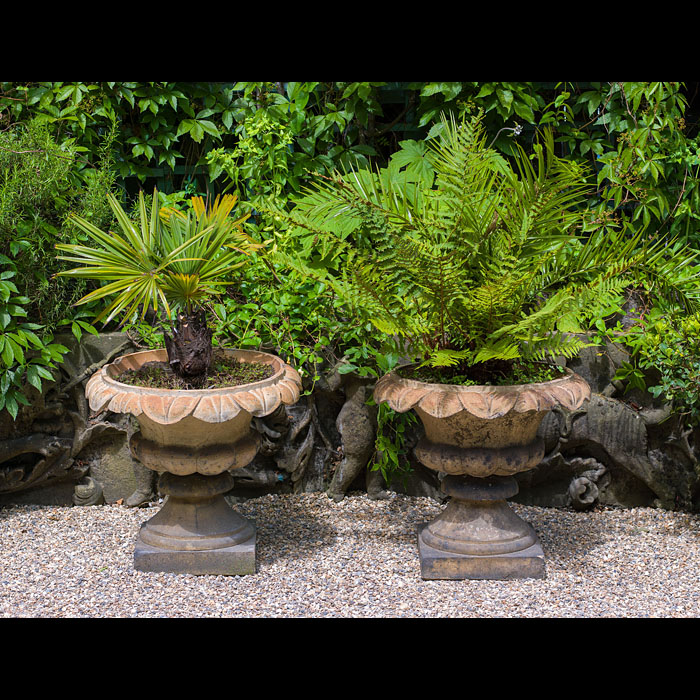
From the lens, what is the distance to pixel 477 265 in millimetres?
3381

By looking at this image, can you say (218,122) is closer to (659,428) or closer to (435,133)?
(435,133)

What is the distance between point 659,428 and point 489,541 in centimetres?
129

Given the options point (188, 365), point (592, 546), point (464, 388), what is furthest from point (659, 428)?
point (188, 365)

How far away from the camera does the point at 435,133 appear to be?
430 centimetres

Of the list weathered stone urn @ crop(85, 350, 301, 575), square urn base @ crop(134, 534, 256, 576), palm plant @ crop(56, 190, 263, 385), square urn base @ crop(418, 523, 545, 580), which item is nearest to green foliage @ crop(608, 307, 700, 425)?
square urn base @ crop(418, 523, 545, 580)

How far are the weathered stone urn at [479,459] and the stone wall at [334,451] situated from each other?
73cm

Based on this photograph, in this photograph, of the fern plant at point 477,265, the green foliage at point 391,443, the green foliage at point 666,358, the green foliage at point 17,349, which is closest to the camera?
the fern plant at point 477,265

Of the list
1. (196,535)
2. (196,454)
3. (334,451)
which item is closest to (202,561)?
(196,535)

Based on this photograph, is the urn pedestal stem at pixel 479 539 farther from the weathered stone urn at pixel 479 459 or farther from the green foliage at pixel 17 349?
the green foliage at pixel 17 349

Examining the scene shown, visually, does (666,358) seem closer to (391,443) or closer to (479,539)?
(479,539)

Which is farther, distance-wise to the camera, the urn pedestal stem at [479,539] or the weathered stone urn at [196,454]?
the urn pedestal stem at [479,539]

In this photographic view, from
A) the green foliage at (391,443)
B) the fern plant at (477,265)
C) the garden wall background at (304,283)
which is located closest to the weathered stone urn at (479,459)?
the fern plant at (477,265)

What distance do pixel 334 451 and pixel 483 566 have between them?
1.18m

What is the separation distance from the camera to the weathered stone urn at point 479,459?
3291 mm
